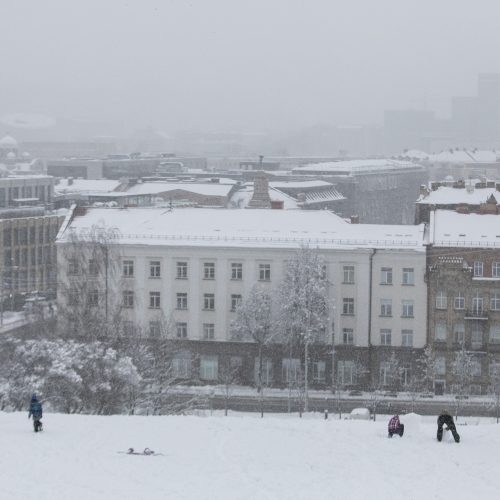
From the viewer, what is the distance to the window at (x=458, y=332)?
47.3 m

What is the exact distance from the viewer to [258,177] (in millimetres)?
84562

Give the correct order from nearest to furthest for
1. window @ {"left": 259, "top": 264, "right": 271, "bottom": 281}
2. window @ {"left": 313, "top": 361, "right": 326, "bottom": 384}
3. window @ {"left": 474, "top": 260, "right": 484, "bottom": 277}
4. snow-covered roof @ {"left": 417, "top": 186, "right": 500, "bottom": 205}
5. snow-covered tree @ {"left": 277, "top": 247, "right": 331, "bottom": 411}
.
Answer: snow-covered tree @ {"left": 277, "top": 247, "right": 331, "bottom": 411}, window @ {"left": 313, "top": 361, "right": 326, "bottom": 384}, window @ {"left": 474, "top": 260, "right": 484, "bottom": 277}, window @ {"left": 259, "top": 264, "right": 271, "bottom": 281}, snow-covered roof @ {"left": 417, "top": 186, "right": 500, "bottom": 205}

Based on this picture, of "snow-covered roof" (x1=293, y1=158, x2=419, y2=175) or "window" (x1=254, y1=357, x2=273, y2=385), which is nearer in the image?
"window" (x1=254, y1=357, x2=273, y2=385)

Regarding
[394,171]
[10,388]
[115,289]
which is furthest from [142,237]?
[394,171]

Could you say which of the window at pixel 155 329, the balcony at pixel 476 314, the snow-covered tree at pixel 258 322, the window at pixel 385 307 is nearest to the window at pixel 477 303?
the balcony at pixel 476 314

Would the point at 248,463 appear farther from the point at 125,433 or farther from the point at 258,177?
the point at 258,177

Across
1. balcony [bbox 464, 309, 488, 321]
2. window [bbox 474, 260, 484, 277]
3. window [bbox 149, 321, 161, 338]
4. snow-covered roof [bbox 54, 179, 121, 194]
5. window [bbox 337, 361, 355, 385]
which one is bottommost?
window [bbox 337, 361, 355, 385]

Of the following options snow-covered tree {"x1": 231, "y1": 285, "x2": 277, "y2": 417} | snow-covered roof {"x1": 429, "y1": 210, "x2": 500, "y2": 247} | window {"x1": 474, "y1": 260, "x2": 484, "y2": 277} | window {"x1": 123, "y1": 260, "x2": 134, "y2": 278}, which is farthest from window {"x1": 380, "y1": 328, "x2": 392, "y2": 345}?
window {"x1": 123, "y1": 260, "x2": 134, "y2": 278}

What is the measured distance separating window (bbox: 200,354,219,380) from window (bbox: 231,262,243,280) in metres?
3.06

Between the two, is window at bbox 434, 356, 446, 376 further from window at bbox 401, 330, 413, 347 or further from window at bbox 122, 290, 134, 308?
window at bbox 122, 290, 134, 308

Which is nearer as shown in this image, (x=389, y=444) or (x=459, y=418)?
(x=389, y=444)

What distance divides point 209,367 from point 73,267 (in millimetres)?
6364

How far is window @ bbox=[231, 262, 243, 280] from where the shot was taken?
4894 cm

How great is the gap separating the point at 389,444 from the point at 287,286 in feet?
67.2
